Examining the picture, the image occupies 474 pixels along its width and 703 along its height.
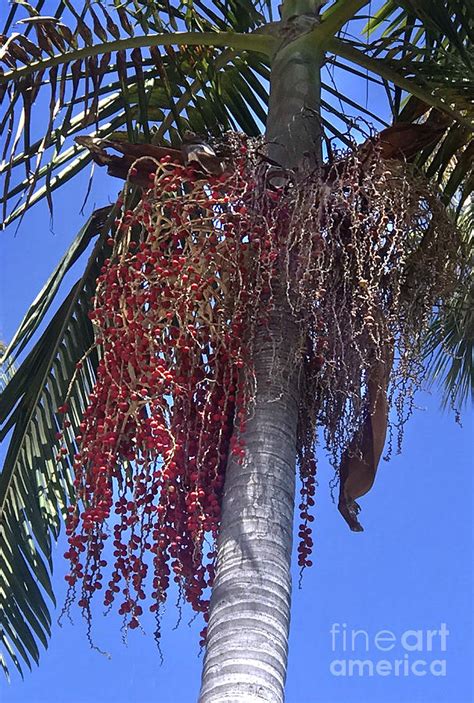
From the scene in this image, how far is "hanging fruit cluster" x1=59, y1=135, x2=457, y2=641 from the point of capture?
255 centimetres

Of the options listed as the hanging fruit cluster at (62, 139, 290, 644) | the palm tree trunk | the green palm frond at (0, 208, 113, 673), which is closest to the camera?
the palm tree trunk

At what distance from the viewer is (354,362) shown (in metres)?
2.80

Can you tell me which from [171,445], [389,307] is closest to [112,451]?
[171,445]

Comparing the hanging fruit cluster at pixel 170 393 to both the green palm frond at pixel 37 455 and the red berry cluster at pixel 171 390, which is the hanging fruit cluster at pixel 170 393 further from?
the green palm frond at pixel 37 455

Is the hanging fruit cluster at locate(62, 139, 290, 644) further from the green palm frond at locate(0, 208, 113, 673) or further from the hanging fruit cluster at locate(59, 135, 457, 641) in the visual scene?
the green palm frond at locate(0, 208, 113, 673)

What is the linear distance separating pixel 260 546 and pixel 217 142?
4.81 feet

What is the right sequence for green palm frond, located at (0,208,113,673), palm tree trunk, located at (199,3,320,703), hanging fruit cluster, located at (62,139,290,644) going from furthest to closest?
1. green palm frond, located at (0,208,113,673)
2. hanging fruit cluster, located at (62,139,290,644)
3. palm tree trunk, located at (199,3,320,703)

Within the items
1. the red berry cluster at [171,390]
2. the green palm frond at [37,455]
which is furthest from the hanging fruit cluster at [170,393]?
the green palm frond at [37,455]

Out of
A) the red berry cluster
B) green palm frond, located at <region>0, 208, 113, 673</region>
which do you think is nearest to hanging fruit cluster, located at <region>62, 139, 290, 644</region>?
the red berry cluster

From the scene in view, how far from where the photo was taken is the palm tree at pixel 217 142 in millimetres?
2367

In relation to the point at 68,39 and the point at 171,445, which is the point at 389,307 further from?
the point at 68,39

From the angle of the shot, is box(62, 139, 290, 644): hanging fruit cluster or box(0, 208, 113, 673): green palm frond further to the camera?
box(0, 208, 113, 673): green palm frond

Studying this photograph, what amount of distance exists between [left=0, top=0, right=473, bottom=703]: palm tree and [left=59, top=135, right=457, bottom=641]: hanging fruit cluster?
0.22ft

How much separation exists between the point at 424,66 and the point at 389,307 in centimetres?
124
